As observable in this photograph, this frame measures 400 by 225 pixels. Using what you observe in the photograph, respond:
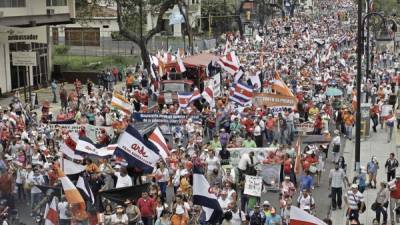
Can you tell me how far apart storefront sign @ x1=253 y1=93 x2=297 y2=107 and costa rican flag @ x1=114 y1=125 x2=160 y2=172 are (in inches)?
354

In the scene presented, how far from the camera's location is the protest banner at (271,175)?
19641 millimetres

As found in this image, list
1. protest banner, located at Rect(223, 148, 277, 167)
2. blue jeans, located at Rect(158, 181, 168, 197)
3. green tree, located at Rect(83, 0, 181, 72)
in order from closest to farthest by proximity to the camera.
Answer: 1. blue jeans, located at Rect(158, 181, 168, 197)
2. protest banner, located at Rect(223, 148, 277, 167)
3. green tree, located at Rect(83, 0, 181, 72)

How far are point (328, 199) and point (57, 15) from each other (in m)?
27.7

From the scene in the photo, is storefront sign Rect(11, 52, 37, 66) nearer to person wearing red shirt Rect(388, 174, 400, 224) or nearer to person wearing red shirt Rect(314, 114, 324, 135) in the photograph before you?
person wearing red shirt Rect(314, 114, 324, 135)

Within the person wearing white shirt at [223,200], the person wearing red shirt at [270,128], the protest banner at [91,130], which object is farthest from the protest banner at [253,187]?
the person wearing red shirt at [270,128]

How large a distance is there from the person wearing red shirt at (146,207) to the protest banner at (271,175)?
16.6 feet

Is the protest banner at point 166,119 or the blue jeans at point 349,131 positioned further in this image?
the blue jeans at point 349,131

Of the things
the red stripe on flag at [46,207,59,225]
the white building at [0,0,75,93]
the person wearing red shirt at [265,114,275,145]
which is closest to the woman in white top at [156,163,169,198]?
the red stripe on flag at [46,207,59,225]

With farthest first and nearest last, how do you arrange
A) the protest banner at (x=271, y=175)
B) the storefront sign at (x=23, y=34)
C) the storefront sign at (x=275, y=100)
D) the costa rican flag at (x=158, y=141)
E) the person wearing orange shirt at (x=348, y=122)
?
the storefront sign at (x=23, y=34)
the person wearing orange shirt at (x=348, y=122)
the storefront sign at (x=275, y=100)
the protest banner at (x=271, y=175)
the costa rican flag at (x=158, y=141)

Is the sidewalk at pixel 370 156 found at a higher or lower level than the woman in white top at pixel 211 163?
lower

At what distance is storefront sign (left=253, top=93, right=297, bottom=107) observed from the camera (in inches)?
991

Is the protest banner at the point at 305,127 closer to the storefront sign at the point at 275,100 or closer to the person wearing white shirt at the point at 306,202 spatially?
the storefront sign at the point at 275,100

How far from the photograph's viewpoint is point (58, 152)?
66.7 feet

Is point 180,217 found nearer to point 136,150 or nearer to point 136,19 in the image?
point 136,150
